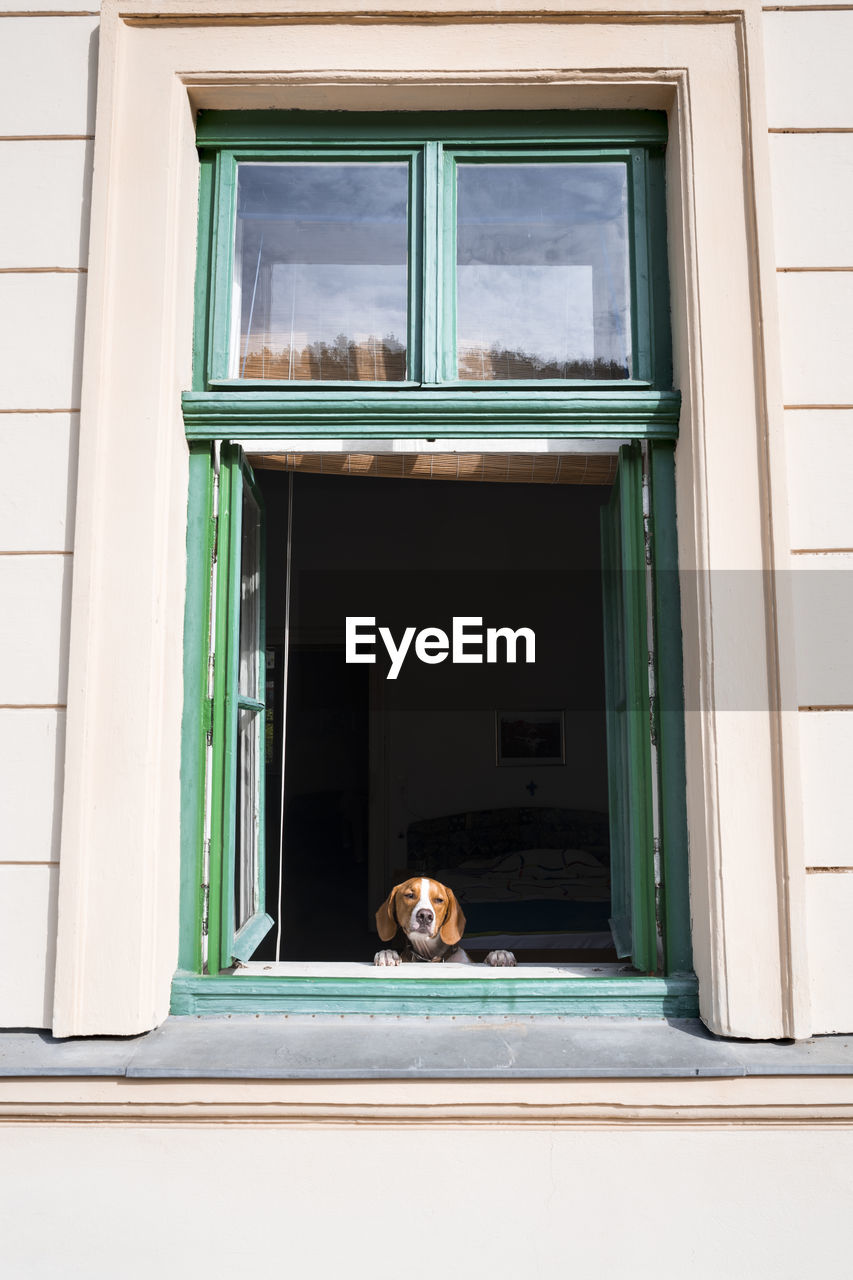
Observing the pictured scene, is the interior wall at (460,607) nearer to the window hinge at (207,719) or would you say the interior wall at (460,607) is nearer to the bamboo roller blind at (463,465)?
the bamboo roller blind at (463,465)

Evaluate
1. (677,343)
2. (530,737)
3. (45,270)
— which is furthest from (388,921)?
(530,737)

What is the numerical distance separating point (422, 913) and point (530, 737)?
398 cm

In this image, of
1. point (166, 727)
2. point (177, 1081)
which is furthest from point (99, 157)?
point (177, 1081)

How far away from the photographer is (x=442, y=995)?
2055 millimetres

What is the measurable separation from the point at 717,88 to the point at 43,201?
1560 millimetres

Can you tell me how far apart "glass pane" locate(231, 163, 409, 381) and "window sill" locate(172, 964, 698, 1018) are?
1446 mm

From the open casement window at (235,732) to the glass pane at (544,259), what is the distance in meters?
0.72

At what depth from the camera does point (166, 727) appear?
2072 millimetres

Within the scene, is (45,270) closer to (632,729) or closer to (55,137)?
(55,137)

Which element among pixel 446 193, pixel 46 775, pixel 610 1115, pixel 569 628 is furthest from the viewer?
pixel 569 628

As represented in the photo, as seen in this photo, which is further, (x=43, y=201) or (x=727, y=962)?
(x=43, y=201)

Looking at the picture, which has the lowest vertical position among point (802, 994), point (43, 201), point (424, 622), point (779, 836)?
point (802, 994)

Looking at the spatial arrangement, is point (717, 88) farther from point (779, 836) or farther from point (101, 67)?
point (779, 836)

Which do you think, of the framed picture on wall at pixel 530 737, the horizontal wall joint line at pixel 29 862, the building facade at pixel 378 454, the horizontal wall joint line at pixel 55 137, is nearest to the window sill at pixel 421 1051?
the building facade at pixel 378 454
